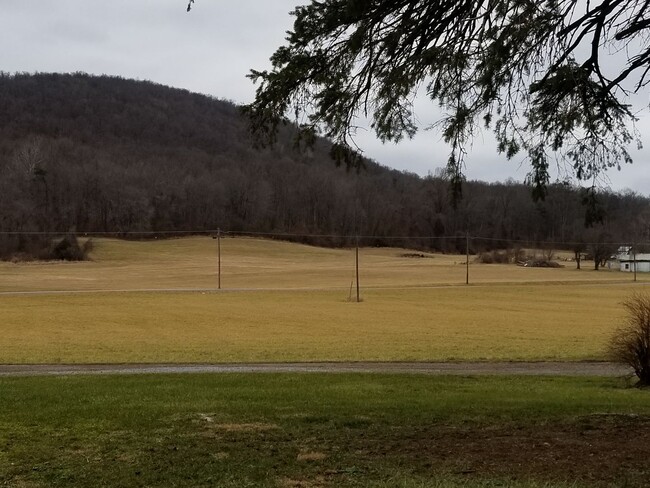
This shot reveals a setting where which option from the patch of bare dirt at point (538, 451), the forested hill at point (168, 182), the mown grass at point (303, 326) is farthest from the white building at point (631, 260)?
the patch of bare dirt at point (538, 451)

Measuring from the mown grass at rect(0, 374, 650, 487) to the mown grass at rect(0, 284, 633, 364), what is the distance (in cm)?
1021

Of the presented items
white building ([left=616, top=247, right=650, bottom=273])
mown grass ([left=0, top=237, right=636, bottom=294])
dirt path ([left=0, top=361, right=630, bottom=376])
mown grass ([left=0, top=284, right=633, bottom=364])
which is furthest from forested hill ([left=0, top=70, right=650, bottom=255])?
dirt path ([left=0, top=361, right=630, bottom=376])

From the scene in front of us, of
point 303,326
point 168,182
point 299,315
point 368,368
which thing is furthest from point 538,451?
point 168,182

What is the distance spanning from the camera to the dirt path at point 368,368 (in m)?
18.6

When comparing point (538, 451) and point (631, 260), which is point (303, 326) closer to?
point (538, 451)

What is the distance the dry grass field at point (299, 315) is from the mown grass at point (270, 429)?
10452mm

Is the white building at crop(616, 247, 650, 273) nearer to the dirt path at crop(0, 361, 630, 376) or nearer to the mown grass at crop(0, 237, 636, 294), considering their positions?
the mown grass at crop(0, 237, 636, 294)

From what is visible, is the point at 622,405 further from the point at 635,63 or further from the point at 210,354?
the point at 210,354

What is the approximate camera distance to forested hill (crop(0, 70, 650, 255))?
15125 cm

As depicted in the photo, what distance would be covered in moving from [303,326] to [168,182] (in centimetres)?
13383

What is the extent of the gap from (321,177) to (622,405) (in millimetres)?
170045

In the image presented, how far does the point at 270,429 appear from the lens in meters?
7.91

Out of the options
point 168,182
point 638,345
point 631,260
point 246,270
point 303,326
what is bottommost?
point 246,270

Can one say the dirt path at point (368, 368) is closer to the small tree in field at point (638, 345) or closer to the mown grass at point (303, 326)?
the mown grass at point (303, 326)
